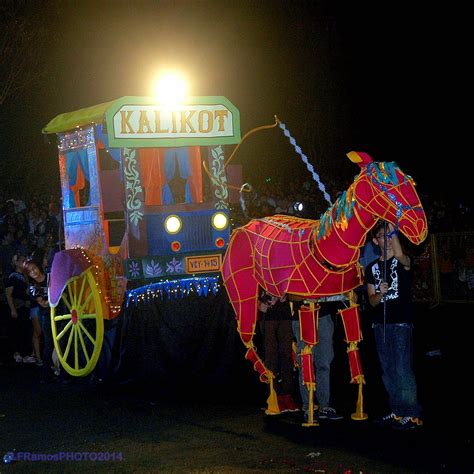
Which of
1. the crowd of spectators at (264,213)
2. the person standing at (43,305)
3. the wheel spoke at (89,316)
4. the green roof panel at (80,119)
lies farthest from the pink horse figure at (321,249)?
the crowd of spectators at (264,213)

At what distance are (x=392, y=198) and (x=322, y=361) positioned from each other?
5.96 ft

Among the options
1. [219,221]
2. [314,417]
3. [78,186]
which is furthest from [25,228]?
[314,417]

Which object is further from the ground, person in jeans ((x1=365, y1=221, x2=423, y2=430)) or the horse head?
the horse head

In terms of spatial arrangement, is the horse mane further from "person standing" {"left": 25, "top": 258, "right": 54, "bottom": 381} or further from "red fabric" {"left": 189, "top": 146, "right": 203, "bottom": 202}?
"person standing" {"left": 25, "top": 258, "right": 54, "bottom": 381}

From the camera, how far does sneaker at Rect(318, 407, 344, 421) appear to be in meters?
7.81

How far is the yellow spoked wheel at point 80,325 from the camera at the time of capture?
9.95 m

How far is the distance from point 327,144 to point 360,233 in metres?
19.1

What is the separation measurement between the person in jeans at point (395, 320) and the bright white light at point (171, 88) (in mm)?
3246

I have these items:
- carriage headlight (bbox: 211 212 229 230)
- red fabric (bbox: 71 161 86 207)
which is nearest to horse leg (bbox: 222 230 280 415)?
carriage headlight (bbox: 211 212 229 230)

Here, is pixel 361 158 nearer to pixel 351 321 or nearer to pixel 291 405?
pixel 351 321

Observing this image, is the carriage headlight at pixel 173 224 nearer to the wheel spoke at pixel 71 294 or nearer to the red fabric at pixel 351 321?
the wheel spoke at pixel 71 294

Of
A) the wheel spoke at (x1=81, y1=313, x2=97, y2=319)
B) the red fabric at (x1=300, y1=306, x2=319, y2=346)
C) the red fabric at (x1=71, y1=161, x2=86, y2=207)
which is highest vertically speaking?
the red fabric at (x1=71, y1=161, x2=86, y2=207)

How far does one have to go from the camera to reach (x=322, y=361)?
7.97m

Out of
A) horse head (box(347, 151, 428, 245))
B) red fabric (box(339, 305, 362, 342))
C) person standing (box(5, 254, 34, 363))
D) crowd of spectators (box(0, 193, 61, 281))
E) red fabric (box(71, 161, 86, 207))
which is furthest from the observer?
crowd of spectators (box(0, 193, 61, 281))
